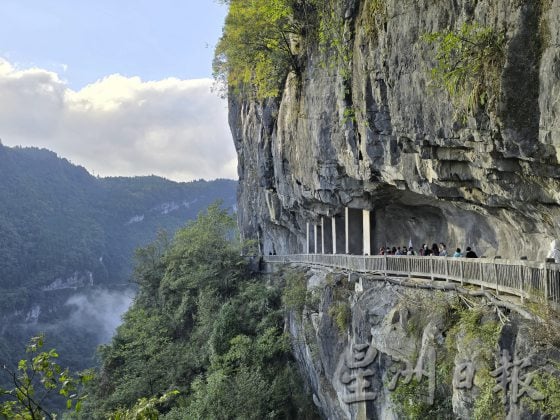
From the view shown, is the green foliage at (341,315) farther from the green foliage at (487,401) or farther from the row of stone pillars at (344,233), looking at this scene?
the row of stone pillars at (344,233)

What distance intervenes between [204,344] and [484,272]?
21.2m

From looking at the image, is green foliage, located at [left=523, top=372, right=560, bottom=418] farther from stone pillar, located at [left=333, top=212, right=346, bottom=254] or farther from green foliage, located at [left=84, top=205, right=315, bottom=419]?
stone pillar, located at [left=333, top=212, right=346, bottom=254]

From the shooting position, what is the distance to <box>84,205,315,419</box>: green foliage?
20.5 m

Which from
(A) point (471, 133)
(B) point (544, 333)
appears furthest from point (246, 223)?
(B) point (544, 333)

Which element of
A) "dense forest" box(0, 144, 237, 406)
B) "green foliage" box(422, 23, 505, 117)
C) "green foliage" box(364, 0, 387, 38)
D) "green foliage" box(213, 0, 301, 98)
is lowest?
"dense forest" box(0, 144, 237, 406)

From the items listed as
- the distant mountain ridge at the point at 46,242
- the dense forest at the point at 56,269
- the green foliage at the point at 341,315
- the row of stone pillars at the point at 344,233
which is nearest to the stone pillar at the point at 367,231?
the row of stone pillars at the point at 344,233

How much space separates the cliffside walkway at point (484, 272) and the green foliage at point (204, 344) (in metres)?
7.53

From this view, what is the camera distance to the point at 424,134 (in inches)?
521

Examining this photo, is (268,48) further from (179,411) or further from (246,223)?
(246,223)

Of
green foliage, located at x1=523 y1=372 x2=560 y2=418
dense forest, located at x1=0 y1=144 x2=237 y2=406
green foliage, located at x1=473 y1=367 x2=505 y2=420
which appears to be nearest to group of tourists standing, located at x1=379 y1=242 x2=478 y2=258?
green foliage, located at x1=473 y1=367 x2=505 y2=420

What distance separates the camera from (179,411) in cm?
2241

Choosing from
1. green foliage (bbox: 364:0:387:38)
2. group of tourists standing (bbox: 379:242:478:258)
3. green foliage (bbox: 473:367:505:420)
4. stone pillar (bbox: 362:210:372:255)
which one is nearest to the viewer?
green foliage (bbox: 473:367:505:420)

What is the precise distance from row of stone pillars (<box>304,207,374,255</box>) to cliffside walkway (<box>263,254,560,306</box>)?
788 centimetres

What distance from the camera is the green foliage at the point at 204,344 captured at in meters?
A: 20.5
